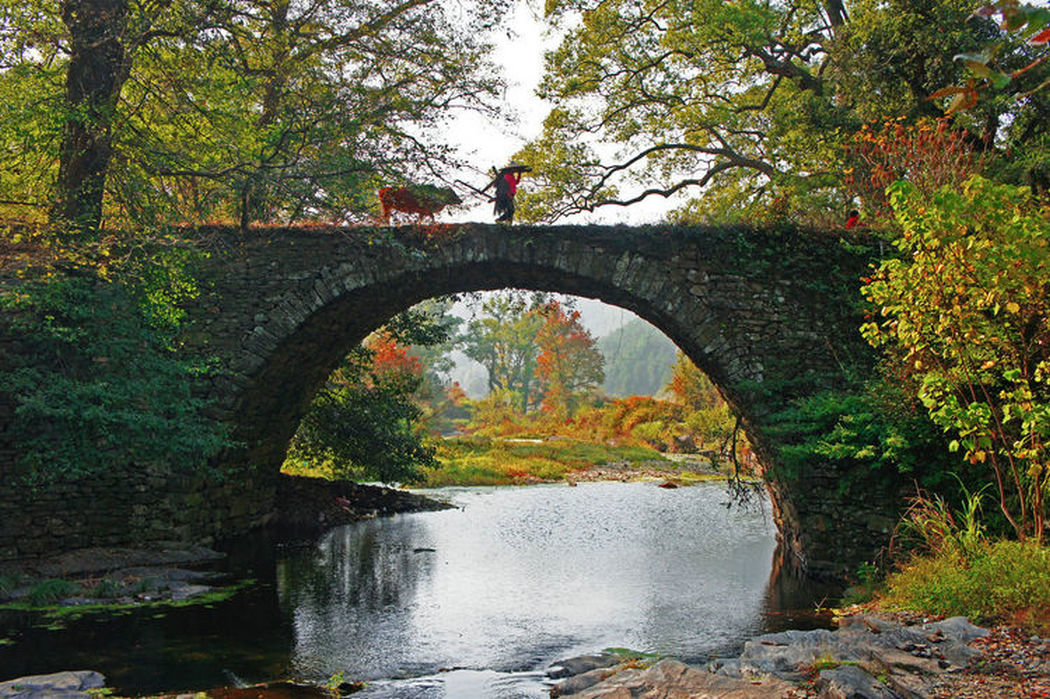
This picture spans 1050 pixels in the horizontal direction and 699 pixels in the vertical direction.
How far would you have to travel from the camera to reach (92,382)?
8.45 meters

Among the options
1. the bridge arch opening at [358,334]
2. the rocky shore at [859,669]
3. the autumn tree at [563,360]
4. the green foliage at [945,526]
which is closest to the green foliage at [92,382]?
the bridge arch opening at [358,334]

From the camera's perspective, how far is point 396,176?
8.57 meters

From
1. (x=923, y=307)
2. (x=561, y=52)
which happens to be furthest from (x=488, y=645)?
(x=561, y=52)

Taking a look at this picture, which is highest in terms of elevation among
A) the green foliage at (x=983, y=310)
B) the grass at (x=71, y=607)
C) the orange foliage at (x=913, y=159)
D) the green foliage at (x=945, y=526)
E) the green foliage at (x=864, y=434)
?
the orange foliage at (x=913, y=159)

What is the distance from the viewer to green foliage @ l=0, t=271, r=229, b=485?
317 inches

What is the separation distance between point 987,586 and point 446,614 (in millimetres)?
4717

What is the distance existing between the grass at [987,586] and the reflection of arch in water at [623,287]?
2.77 m

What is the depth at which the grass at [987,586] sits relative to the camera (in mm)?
5273

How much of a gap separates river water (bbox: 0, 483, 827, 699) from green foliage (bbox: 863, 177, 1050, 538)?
91.2 inches

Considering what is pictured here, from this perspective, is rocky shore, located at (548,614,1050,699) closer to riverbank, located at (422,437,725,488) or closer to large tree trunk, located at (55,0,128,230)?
large tree trunk, located at (55,0,128,230)

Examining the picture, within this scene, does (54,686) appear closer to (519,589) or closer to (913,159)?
(519,589)

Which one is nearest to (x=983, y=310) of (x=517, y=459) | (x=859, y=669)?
(x=859, y=669)

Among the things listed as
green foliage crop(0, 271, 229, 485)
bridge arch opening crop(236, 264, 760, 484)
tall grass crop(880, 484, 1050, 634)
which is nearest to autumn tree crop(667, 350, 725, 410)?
bridge arch opening crop(236, 264, 760, 484)

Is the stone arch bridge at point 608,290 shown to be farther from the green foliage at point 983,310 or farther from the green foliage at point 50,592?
the green foliage at point 983,310
